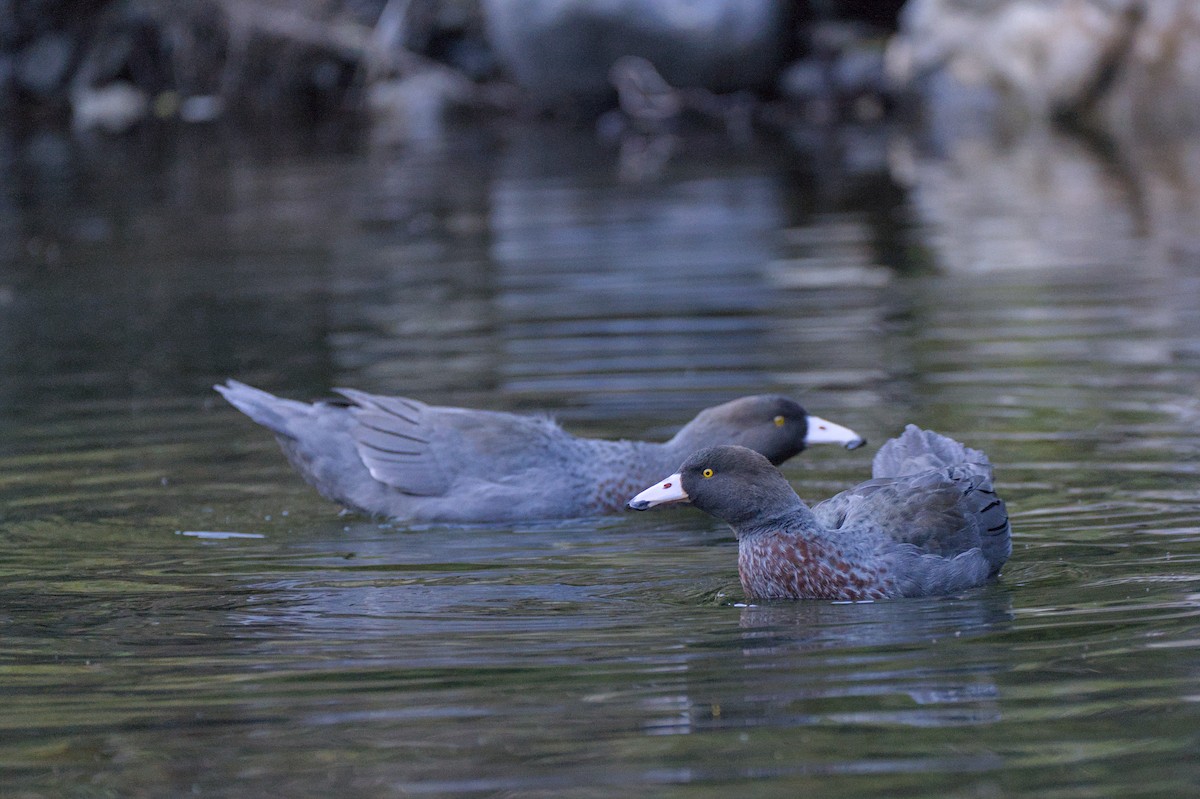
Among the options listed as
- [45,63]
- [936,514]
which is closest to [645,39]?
[45,63]

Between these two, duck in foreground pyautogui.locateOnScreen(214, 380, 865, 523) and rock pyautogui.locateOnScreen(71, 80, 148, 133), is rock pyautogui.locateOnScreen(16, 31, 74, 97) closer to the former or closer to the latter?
rock pyautogui.locateOnScreen(71, 80, 148, 133)

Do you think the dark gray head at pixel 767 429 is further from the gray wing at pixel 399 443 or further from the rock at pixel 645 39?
the rock at pixel 645 39

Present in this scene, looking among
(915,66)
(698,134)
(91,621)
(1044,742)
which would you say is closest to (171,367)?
(91,621)

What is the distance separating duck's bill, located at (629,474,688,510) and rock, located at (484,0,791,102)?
2275 centimetres

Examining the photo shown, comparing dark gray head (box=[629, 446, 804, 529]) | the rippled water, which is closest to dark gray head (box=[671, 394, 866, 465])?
the rippled water

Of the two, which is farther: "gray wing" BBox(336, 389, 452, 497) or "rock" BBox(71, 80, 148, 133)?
"rock" BBox(71, 80, 148, 133)

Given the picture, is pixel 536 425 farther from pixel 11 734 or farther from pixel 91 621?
pixel 11 734

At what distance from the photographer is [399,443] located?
8180 mm

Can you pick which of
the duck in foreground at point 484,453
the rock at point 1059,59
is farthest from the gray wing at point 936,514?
the rock at point 1059,59

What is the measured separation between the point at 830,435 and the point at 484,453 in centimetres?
152

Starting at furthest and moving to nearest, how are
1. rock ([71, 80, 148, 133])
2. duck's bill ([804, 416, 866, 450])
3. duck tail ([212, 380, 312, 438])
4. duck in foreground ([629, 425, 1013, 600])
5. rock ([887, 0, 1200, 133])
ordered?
rock ([71, 80, 148, 133]) < rock ([887, 0, 1200, 133]) < duck tail ([212, 380, 312, 438]) < duck's bill ([804, 416, 866, 450]) < duck in foreground ([629, 425, 1013, 600])

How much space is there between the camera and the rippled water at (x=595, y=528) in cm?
470

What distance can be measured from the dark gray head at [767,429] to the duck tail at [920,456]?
811 mm

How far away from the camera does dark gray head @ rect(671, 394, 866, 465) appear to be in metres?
8.10
